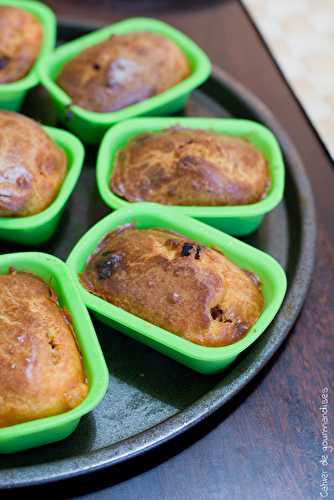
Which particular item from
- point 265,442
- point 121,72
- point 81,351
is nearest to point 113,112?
point 121,72

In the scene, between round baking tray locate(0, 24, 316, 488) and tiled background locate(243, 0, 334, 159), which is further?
tiled background locate(243, 0, 334, 159)

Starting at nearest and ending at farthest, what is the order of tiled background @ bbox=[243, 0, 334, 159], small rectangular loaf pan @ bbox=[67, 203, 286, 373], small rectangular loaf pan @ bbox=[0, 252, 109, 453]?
small rectangular loaf pan @ bbox=[0, 252, 109, 453]
small rectangular loaf pan @ bbox=[67, 203, 286, 373]
tiled background @ bbox=[243, 0, 334, 159]

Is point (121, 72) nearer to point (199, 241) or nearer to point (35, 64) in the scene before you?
point (35, 64)

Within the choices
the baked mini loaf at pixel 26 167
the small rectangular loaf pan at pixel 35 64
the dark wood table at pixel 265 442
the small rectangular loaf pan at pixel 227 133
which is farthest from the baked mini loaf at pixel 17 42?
the dark wood table at pixel 265 442

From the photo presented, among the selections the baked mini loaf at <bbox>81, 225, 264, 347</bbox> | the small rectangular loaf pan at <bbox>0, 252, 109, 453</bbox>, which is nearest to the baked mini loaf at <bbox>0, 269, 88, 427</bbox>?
the small rectangular loaf pan at <bbox>0, 252, 109, 453</bbox>

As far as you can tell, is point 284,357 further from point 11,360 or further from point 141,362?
point 11,360

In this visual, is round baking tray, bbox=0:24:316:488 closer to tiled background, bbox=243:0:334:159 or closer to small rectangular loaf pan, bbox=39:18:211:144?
small rectangular loaf pan, bbox=39:18:211:144
